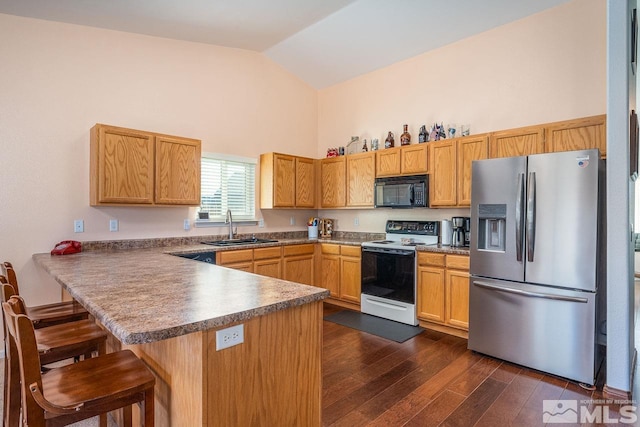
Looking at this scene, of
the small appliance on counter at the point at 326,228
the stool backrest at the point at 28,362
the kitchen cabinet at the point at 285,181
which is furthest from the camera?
the small appliance on counter at the point at 326,228

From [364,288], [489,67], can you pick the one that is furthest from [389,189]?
[489,67]

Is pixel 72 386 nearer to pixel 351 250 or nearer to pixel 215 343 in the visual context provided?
pixel 215 343

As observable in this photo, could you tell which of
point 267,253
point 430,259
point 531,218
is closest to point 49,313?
point 267,253

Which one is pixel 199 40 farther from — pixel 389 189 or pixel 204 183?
pixel 389 189

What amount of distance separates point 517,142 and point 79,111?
4.37m

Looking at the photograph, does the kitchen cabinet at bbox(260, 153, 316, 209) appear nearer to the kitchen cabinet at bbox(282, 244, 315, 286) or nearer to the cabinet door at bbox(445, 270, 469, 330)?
the kitchen cabinet at bbox(282, 244, 315, 286)

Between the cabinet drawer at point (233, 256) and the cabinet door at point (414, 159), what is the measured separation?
217cm

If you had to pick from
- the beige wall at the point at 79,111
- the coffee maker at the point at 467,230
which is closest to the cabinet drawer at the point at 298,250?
the beige wall at the point at 79,111

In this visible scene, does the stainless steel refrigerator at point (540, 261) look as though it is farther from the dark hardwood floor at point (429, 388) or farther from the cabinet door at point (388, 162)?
the cabinet door at point (388, 162)

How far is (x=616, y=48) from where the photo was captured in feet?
7.75

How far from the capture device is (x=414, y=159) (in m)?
4.09

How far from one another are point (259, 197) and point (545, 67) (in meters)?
3.74

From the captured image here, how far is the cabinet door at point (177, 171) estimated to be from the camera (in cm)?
350

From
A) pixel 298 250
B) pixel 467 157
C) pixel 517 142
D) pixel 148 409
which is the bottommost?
pixel 148 409
